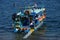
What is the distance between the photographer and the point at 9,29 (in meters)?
26.3

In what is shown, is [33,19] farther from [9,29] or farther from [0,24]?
[0,24]

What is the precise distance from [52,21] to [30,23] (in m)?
5.94

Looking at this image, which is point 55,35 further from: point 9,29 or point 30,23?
point 9,29

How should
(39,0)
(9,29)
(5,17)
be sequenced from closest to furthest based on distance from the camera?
(9,29), (5,17), (39,0)

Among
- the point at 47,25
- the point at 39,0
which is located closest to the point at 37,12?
the point at 47,25

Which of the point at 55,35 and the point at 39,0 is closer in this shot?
the point at 55,35

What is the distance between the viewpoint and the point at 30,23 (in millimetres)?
24250

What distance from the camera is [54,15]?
33.7 meters

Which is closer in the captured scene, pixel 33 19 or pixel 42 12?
pixel 33 19

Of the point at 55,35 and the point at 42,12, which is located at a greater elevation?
the point at 42,12

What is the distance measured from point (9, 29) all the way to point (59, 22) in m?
5.68

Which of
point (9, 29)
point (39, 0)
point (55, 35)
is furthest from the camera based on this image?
point (39, 0)

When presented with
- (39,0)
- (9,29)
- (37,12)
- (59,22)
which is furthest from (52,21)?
(39,0)

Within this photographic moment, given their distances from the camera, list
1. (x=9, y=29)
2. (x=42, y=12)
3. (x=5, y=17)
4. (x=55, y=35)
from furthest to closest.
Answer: (x=5, y=17) < (x=42, y=12) < (x=9, y=29) < (x=55, y=35)
